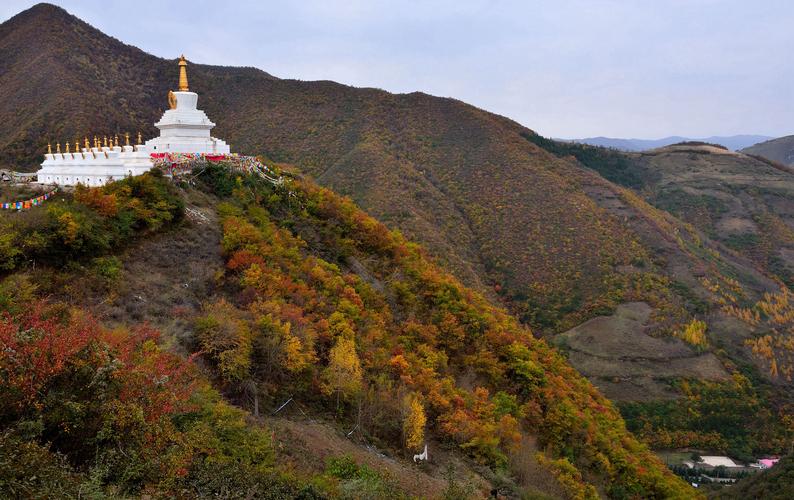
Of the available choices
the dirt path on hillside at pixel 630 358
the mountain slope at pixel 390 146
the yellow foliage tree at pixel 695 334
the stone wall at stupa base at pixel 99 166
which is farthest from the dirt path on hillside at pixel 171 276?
the yellow foliage tree at pixel 695 334

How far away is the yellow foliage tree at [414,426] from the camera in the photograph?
1700 cm

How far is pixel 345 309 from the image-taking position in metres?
21.0

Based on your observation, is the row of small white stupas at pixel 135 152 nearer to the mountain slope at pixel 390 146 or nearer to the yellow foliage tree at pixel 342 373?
the yellow foliage tree at pixel 342 373

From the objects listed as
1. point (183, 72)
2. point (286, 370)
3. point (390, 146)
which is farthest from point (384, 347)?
point (390, 146)

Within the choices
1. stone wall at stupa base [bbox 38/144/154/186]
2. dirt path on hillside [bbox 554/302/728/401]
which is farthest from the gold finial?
dirt path on hillside [bbox 554/302/728/401]

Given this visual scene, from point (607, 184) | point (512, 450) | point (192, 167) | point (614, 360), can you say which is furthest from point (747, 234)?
point (192, 167)

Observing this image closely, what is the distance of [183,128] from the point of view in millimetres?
25781

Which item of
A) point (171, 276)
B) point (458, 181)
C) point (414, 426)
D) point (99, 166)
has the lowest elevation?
point (414, 426)

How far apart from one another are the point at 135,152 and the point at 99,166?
1625 millimetres

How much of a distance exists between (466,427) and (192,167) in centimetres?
1670

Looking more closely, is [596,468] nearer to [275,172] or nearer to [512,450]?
[512,450]

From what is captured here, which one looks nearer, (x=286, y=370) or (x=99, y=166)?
(x=286, y=370)

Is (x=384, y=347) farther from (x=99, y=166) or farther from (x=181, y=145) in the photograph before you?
(x=99, y=166)

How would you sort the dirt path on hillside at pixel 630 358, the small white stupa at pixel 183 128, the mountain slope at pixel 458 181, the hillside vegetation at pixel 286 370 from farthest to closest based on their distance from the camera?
the mountain slope at pixel 458 181 → the dirt path on hillside at pixel 630 358 → the small white stupa at pixel 183 128 → the hillside vegetation at pixel 286 370
